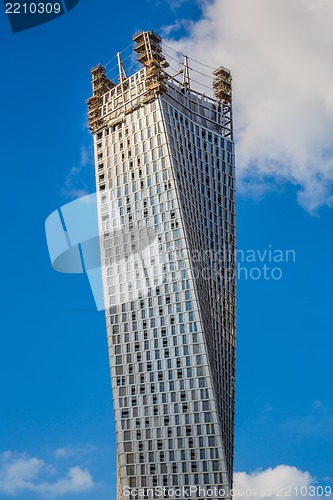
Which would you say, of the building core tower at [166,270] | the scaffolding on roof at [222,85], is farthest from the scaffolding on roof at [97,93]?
the scaffolding on roof at [222,85]

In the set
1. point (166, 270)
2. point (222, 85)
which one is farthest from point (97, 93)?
point (166, 270)

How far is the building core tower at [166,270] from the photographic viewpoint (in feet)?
448

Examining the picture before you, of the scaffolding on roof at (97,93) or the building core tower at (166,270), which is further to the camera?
the scaffolding on roof at (97,93)

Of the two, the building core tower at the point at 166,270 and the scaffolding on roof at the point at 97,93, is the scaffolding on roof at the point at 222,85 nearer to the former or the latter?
the building core tower at the point at 166,270

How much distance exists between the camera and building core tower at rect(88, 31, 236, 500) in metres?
136

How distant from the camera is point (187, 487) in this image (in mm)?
133375

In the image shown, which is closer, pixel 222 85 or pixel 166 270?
pixel 166 270

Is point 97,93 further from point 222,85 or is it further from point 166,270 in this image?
point 166,270

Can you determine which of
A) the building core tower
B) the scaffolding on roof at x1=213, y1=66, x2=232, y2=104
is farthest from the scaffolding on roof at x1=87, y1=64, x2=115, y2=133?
the scaffolding on roof at x1=213, y1=66, x2=232, y2=104

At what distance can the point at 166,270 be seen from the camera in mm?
143875

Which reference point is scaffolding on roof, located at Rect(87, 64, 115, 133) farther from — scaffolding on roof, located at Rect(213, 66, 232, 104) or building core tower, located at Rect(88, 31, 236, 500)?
scaffolding on roof, located at Rect(213, 66, 232, 104)

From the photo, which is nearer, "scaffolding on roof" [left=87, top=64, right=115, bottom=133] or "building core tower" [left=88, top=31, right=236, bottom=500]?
"building core tower" [left=88, top=31, right=236, bottom=500]

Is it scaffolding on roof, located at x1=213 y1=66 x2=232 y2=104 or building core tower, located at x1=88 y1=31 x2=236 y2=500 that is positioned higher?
scaffolding on roof, located at x1=213 y1=66 x2=232 y2=104

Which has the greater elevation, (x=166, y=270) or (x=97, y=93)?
(x=97, y=93)
